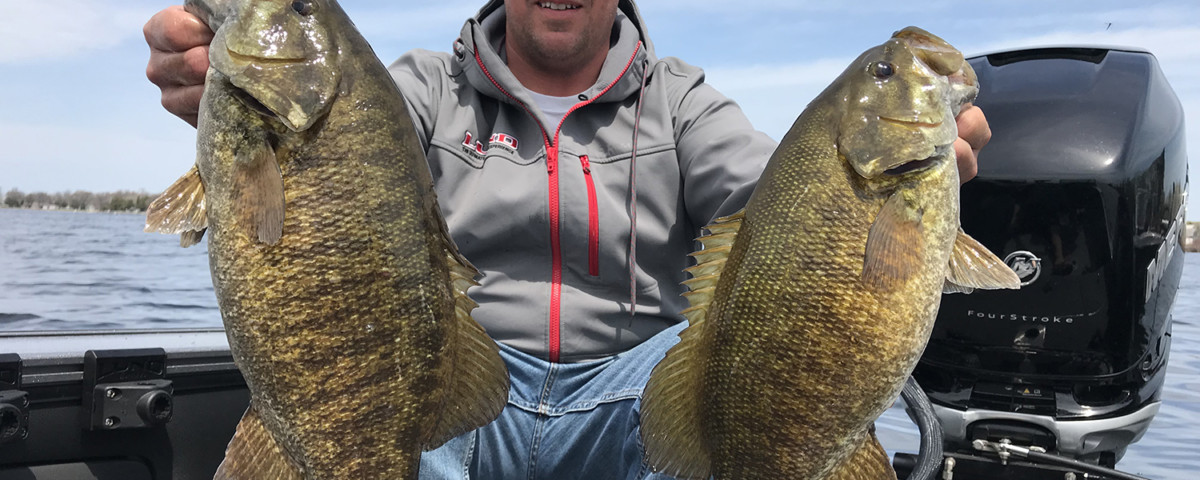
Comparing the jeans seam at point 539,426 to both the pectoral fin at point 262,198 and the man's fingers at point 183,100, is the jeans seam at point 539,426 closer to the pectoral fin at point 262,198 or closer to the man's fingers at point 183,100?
the pectoral fin at point 262,198

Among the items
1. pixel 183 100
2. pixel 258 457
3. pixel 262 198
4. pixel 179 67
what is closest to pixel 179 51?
pixel 179 67

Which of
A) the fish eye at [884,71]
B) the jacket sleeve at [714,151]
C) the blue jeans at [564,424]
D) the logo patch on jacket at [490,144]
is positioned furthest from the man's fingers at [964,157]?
the logo patch on jacket at [490,144]

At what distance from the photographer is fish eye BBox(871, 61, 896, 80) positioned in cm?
213

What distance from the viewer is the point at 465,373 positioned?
206 cm

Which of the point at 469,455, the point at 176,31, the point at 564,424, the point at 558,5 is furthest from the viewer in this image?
the point at 558,5

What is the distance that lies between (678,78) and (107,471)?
2576mm

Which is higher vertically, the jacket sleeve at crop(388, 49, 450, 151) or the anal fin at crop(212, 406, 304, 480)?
the jacket sleeve at crop(388, 49, 450, 151)

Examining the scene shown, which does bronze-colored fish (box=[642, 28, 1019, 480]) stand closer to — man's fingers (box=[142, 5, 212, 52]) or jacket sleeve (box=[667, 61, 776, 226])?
jacket sleeve (box=[667, 61, 776, 226])

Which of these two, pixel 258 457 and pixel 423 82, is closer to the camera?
pixel 258 457

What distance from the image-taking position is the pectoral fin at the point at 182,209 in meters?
1.85

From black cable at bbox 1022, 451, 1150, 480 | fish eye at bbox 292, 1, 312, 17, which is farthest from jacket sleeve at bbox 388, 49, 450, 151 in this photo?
black cable at bbox 1022, 451, 1150, 480

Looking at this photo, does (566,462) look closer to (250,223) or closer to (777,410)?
(777,410)

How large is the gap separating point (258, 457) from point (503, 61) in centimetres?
193

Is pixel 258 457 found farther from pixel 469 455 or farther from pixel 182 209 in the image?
pixel 469 455
